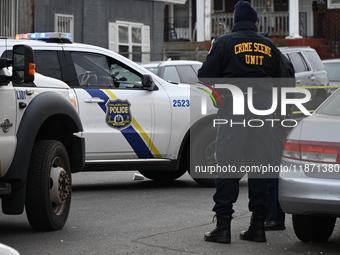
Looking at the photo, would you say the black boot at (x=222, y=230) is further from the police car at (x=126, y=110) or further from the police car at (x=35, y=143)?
the police car at (x=126, y=110)

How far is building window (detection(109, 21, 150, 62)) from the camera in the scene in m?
25.8

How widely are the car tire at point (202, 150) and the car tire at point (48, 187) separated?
3.31 m

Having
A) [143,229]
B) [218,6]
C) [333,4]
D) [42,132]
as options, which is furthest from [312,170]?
[218,6]

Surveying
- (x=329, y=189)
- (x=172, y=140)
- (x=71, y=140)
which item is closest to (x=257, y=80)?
(x=329, y=189)

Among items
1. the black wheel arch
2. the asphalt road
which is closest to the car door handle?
the asphalt road

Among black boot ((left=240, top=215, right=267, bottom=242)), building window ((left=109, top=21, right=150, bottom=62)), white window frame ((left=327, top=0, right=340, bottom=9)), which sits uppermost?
white window frame ((left=327, top=0, right=340, bottom=9))

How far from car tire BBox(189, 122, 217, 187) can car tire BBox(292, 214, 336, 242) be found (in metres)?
3.86

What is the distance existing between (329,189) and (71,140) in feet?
9.19

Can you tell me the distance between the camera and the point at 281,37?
118 feet

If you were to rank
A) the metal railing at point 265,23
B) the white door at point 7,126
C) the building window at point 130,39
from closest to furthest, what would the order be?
the white door at point 7,126
the building window at point 130,39
the metal railing at point 265,23

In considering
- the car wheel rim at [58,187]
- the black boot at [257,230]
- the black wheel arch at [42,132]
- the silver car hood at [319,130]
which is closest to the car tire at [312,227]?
the black boot at [257,230]

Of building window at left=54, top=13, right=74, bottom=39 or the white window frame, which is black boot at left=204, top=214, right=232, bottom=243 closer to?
building window at left=54, top=13, right=74, bottom=39

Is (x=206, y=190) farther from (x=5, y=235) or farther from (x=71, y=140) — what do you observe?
(x=5, y=235)

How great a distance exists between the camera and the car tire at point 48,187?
7332 millimetres
